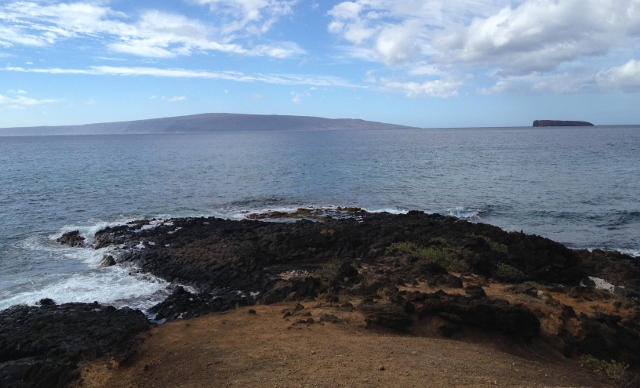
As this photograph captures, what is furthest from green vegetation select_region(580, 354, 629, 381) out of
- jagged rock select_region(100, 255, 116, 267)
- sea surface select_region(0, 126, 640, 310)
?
jagged rock select_region(100, 255, 116, 267)

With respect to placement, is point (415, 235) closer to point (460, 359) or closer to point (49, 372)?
point (460, 359)

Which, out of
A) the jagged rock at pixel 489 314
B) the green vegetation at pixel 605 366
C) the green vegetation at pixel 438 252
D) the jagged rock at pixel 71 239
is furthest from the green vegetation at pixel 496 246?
the jagged rock at pixel 71 239

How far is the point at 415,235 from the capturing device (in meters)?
23.4

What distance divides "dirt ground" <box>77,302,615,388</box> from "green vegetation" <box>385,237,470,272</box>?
6499 millimetres

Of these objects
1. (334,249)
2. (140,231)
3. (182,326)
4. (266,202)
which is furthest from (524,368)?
(266,202)

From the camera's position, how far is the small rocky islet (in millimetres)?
12273

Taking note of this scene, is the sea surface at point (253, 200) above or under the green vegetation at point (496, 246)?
under

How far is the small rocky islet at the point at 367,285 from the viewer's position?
12.3m

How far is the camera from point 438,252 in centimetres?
2019

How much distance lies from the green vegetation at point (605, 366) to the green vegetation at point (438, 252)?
674 centimetres

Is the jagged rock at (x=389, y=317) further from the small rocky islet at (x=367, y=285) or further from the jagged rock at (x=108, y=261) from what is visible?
the jagged rock at (x=108, y=261)

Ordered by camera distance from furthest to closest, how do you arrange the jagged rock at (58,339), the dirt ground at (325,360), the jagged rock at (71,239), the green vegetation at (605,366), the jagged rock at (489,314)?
the jagged rock at (71,239)
the jagged rock at (489,314)
the green vegetation at (605,366)
the jagged rock at (58,339)
the dirt ground at (325,360)

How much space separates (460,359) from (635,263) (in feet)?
51.3

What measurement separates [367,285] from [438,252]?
5.86 meters
